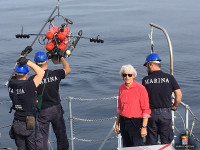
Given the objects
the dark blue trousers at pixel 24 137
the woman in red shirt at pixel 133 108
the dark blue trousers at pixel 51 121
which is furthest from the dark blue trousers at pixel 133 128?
the dark blue trousers at pixel 24 137

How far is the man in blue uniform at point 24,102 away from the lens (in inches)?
229

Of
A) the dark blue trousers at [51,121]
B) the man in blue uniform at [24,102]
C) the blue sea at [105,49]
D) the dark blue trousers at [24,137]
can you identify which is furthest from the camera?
the blue sea at [105,49]

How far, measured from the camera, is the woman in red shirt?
5.99 metres

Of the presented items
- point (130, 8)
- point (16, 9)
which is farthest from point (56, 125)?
point (16, 9)

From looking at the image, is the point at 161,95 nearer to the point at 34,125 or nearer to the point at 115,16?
the point at 34,125

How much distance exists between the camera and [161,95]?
6332 mm

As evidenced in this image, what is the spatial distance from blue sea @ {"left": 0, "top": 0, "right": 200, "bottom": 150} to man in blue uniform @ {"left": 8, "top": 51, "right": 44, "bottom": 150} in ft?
6.16

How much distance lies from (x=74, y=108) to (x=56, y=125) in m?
13.8

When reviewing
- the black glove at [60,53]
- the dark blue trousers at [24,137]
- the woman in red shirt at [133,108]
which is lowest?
the dark blue trousers at [24,137]

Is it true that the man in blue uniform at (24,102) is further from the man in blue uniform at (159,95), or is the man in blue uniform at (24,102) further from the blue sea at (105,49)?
the blue sea at (105,49)

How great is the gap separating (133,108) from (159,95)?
0.57 m

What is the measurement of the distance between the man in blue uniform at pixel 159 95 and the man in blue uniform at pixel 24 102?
5.78ft

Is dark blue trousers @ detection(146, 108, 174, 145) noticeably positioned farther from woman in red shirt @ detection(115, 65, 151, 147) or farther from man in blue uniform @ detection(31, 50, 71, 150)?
man in blue uniform @ detection(31, 50, 71, 150)

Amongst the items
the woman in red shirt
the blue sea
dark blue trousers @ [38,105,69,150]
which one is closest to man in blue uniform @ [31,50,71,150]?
dark blue trousers @ [38,105,69,150]
